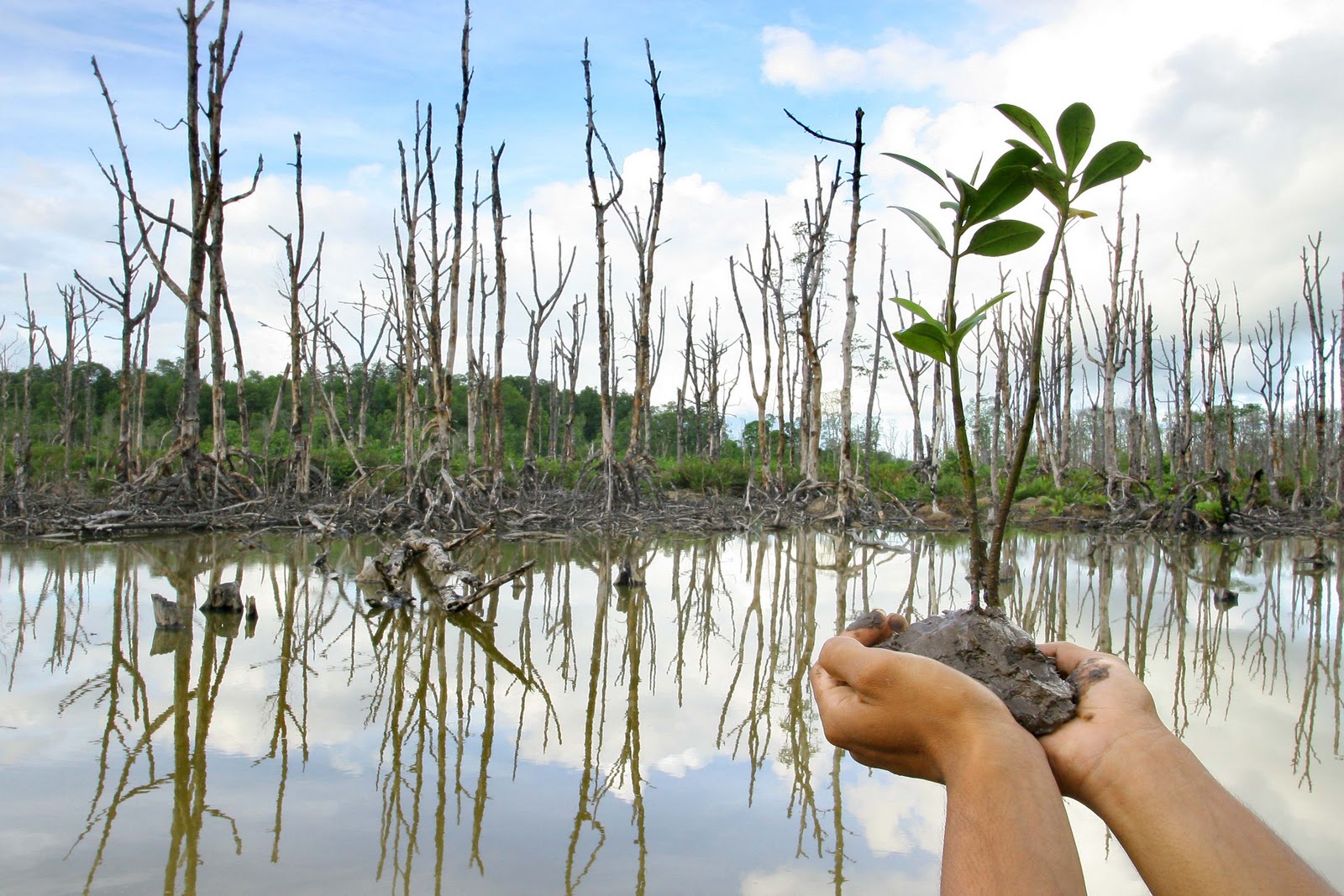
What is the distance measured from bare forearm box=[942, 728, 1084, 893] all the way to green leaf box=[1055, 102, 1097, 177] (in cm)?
92

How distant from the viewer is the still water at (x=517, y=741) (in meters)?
2.04

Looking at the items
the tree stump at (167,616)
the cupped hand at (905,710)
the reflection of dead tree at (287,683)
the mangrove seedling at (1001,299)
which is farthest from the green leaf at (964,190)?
the tree stump at (167,616)

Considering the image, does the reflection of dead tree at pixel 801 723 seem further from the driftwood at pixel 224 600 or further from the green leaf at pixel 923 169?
the driftwood at pixel 224 600

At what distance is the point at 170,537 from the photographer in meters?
8.57

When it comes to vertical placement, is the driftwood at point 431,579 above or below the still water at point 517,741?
above

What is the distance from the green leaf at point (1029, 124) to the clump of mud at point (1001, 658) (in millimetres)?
826

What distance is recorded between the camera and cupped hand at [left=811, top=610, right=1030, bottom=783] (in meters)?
1.10

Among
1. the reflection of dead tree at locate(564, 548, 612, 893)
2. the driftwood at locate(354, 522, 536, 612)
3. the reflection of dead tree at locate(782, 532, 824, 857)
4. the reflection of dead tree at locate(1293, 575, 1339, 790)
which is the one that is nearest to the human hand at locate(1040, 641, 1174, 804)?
the reflection of dead tree at locate(782, 532, 824, 857)

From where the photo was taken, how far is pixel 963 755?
1.08 meters

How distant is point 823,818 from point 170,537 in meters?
8.23

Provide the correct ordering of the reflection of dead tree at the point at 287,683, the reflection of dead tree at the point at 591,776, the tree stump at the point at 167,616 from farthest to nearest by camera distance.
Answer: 1. the tree stump at the point at 167,616
2. the reflection of dead tree at the point at 287,683
3. the reflection of dead tree at the point at 591,776

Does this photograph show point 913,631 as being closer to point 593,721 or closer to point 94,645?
point 593,721

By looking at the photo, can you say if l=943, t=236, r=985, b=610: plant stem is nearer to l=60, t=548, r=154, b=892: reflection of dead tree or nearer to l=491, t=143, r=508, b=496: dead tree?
l=60, t=548, r=154, b=892: reflection of dead tree

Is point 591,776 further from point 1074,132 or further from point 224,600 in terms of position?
point 224,600
